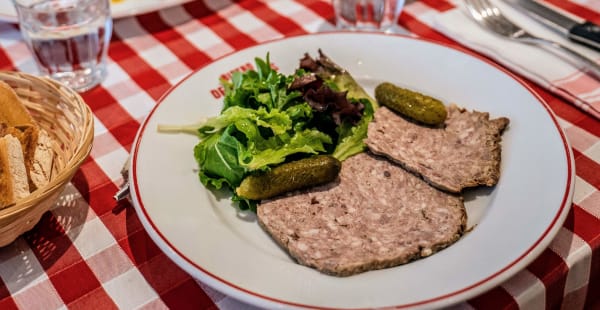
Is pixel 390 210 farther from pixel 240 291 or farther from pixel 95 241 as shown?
pixel 95 241

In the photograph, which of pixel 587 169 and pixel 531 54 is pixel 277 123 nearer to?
pixel 587 169

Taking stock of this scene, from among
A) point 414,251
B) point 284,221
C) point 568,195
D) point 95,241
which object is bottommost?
point 95,241

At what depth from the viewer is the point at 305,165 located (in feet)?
5.04

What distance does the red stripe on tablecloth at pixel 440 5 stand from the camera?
2.53m

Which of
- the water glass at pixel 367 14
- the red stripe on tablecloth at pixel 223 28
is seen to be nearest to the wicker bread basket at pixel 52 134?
the red stripe on tablecloth at pixel 223 28

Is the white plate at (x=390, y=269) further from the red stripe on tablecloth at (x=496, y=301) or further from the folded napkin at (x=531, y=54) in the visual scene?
the folded napkin at (x=531, y=54)

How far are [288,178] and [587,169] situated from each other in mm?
855

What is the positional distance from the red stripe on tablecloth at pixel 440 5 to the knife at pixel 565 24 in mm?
268

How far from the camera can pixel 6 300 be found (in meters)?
1.34

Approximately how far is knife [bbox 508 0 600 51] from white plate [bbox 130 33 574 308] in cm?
48

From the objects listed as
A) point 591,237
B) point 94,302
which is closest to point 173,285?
point 94,302

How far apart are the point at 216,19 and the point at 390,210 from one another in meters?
1.44

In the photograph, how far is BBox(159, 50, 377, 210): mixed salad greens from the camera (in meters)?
1.58

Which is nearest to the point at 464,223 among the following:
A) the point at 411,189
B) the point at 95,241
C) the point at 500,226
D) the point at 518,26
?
the point at 500,226
